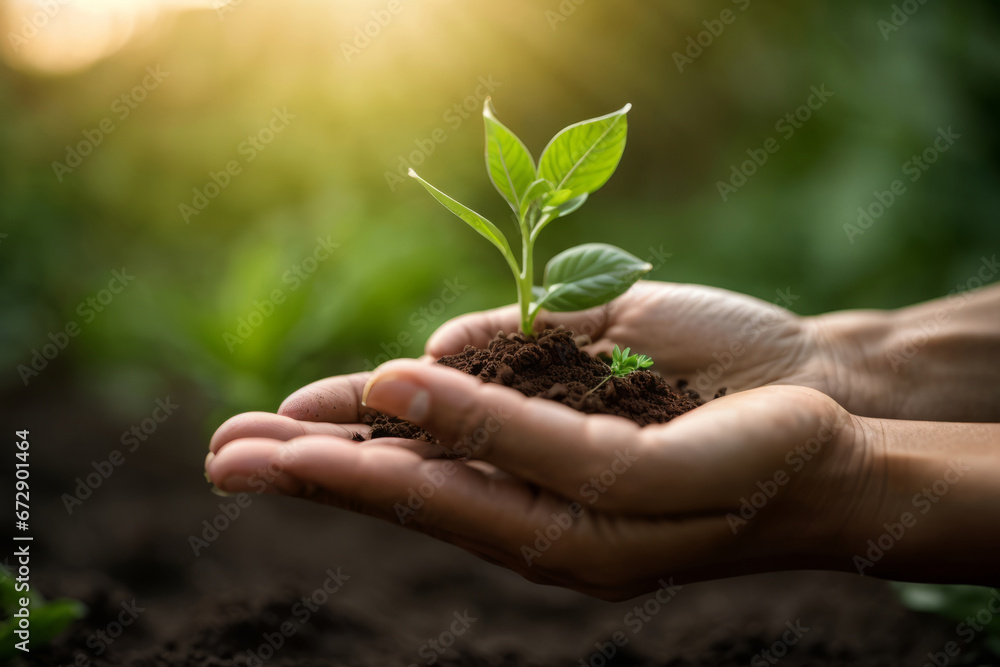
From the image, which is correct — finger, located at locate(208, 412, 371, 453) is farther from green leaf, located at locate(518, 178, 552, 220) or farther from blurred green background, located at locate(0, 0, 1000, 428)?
blurred green background, located at locate(0, 0, 1000, 428)

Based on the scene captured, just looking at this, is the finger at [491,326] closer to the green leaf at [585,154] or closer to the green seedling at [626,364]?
the green seedling at [626,364]

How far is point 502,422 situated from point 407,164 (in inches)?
103

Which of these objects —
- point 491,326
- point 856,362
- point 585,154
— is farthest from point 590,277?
point 856,362

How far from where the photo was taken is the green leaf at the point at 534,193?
1.25 m

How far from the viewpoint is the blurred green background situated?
2.63m

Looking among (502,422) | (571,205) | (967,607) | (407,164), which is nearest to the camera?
(502,422)

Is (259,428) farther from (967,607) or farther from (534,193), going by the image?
(967,607)

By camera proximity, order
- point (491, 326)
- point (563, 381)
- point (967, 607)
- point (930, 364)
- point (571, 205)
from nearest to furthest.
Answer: point (563, 381)
point (571, 205)
point (967, 607)
point (491, 326)
point (930, 364)

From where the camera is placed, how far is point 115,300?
288 centimetres

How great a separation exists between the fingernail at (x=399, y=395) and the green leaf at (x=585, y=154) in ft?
1.88

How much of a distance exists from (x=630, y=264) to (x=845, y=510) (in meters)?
0.63

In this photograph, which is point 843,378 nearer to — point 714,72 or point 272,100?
point 714,72

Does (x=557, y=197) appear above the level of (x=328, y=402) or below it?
above

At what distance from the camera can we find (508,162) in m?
1.29
